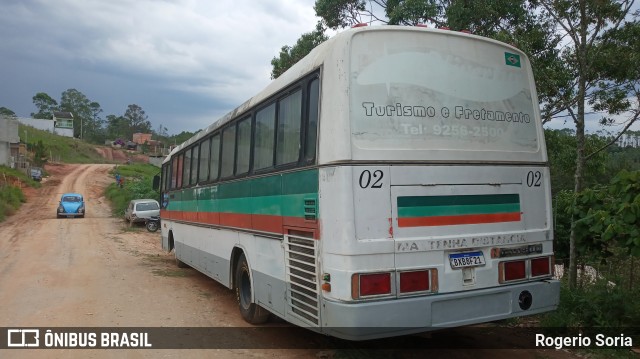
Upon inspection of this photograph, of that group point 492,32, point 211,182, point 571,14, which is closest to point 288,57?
A: point 492,32

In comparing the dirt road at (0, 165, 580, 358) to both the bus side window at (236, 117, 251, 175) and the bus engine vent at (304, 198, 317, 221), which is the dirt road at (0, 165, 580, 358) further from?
the bus side window at (236, 117, 251, 175)

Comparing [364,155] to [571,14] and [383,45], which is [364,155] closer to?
[383,45]

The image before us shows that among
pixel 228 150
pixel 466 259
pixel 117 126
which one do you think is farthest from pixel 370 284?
pixel 117 126

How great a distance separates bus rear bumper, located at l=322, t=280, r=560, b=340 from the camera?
415 centimetres

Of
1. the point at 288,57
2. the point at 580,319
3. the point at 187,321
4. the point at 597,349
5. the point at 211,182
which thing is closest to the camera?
the point at 597,349

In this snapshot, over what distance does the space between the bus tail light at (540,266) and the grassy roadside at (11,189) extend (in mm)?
29137

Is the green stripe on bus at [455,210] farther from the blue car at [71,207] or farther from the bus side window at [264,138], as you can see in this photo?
the blue car at [71,207]

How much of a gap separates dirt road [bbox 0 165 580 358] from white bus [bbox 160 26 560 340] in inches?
46.0

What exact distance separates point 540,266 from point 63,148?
77075 millimetres

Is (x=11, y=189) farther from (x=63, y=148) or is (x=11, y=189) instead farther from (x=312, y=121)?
(x=63, y=148)

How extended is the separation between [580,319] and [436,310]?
9.23 ft

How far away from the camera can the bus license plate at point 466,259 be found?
4.55 m

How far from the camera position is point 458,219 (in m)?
4.63

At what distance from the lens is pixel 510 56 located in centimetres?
525
